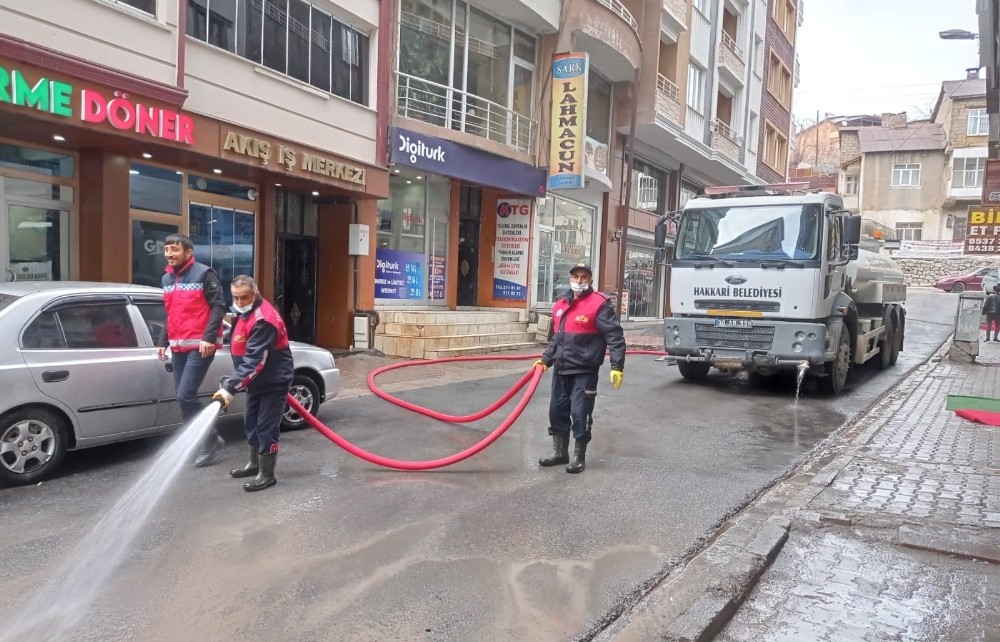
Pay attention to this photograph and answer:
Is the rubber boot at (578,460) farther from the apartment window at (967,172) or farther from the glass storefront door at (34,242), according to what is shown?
the apartment window at (967,172)

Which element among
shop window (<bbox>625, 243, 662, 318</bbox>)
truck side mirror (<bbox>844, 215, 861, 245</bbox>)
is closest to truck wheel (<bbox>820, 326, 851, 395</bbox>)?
truck side mirror (<bbox>844, 215, 861, 245</bbox>)

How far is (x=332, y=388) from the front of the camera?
305 inches

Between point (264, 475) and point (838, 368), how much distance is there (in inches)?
346

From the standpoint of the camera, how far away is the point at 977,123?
46.2 meters

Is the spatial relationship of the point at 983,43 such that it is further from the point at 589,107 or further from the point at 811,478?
the point at 589,107

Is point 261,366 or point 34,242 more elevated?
point 34,242

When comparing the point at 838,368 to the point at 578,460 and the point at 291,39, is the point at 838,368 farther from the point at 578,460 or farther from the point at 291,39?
the point at 291,39

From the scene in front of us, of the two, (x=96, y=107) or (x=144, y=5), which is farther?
(x=144, y=5)

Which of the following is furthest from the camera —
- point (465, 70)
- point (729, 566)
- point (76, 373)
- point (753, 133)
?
point (753, 133)

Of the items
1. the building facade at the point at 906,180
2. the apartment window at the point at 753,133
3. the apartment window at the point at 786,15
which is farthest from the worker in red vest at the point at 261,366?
the building facade at the point at 906,180

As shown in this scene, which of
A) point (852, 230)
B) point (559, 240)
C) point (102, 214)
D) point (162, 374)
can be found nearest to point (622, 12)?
A: point (559, 240)

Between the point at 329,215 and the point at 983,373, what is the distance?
13036 mm

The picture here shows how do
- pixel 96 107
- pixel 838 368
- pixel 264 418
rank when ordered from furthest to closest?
1. pixel 838 368
2. pixel 96 107
3. pixel 264 418

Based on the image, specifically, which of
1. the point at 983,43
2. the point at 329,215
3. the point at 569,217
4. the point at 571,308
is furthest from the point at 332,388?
the point at 569,217
